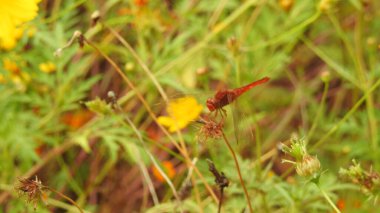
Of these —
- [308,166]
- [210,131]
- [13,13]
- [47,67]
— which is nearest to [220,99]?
[210,131]

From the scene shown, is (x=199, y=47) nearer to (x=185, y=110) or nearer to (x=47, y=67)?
(x=185, y=110)

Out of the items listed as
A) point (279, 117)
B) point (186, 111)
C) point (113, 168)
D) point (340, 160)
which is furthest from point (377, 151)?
point (113, 168)

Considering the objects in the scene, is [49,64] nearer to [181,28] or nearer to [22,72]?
[22,72]

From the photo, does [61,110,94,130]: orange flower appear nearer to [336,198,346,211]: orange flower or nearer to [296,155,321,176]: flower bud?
[336,198,346,211]: orange flower

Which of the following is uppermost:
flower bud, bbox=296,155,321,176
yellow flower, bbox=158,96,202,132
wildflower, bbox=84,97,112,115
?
wildflower, bbox=84,97,112,115

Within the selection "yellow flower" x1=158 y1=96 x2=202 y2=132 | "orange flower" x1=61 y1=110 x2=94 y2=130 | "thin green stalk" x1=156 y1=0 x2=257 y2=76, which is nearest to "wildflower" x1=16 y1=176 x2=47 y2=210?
"yellow flower" x1=158 y1=96 x2=202 y2=132

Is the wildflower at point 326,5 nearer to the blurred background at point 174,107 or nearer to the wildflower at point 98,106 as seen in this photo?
the blurred background at point 174,107

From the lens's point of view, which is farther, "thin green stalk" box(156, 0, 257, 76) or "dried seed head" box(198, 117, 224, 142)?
"thin green stalk" box(156, 0, 257, 76)

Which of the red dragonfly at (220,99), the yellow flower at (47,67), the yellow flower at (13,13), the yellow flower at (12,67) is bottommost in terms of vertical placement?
the red dragonfly at (220,99)

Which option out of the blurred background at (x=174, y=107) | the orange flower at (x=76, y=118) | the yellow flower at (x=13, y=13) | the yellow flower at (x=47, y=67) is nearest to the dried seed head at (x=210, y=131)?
the blurred background at (x=174, y=107)

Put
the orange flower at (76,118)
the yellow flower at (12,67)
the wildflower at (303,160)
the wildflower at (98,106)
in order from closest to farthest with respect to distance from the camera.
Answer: the wildflower at (303,160) → the wildflower at (98,106) → the yellow flower at (12,67) → the orange flower at (76,118)
